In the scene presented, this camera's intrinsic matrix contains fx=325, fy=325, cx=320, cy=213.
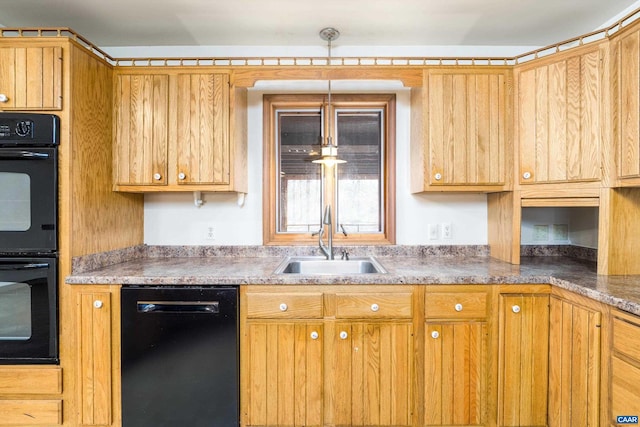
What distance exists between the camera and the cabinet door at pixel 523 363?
1.68 m

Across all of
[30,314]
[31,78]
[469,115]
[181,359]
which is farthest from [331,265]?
[31,78]

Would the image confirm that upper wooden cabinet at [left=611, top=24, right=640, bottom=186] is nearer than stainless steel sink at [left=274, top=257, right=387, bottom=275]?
Yes

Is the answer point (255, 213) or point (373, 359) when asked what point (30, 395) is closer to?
point (255, 213)

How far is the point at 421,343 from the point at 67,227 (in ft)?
6.43

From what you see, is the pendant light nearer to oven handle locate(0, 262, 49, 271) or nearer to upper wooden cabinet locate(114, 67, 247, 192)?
upper wooden cabinet locate(114, 67, 247, 192)

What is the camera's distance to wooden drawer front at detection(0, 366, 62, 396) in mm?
1686

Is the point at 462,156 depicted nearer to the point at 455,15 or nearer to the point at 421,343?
the point at 455,15

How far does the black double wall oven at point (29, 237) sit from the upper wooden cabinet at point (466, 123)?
6.94 feet

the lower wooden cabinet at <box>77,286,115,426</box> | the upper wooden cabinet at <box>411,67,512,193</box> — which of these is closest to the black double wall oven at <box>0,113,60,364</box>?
the lower wooden cabinet at <box>77,286,115,426</box>

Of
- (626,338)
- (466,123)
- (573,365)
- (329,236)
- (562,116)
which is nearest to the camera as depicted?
(626,338)

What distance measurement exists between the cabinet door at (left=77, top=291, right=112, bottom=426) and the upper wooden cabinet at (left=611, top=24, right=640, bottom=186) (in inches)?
106

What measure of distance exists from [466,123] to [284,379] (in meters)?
1.82

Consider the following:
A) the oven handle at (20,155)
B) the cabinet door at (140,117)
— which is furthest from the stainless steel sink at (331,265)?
the oven handle at (20,155)

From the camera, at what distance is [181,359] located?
167 centimetres
